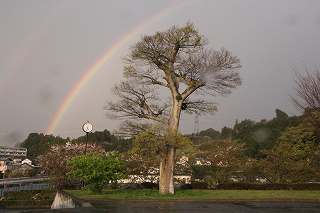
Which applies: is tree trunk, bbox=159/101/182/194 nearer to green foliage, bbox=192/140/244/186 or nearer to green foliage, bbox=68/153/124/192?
green foliage, bbox=68/153/124/192

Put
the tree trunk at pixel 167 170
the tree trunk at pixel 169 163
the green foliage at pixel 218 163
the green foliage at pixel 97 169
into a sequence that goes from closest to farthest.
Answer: the green foliage at pixel 97 169, the tree trunk at pixel 169 163, the tree trunk at pixel 167 170, the green foliage at pixel 218 163

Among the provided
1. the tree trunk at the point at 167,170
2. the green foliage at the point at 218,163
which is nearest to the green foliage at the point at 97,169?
the tree trunk at the point at 167,170

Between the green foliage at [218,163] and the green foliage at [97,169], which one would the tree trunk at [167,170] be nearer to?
the green foliage at [97,169]

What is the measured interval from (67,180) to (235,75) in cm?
1398

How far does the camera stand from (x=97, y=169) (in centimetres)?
2509

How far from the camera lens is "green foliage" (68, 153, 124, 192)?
82.3 feet

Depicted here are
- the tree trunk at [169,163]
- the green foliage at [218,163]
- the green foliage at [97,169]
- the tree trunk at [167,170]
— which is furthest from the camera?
the green foliage at [218,163]

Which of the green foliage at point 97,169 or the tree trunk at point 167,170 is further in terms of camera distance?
the tree trunk at point 167,170

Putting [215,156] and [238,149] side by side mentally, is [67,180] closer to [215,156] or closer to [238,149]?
[215,156]

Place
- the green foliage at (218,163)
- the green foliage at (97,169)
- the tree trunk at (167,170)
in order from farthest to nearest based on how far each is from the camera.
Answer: the green foliage at (218,163), the tree trunk at (167,170), the green foliage at (97,169)

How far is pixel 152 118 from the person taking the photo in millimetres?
27500

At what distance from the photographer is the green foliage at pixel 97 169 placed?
25094mm

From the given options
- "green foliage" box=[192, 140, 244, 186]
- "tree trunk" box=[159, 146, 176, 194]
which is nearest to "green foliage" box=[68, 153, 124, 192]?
"tree trunk" box=[159, 146, 176, 194]

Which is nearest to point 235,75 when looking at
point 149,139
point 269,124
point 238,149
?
point 149,139
